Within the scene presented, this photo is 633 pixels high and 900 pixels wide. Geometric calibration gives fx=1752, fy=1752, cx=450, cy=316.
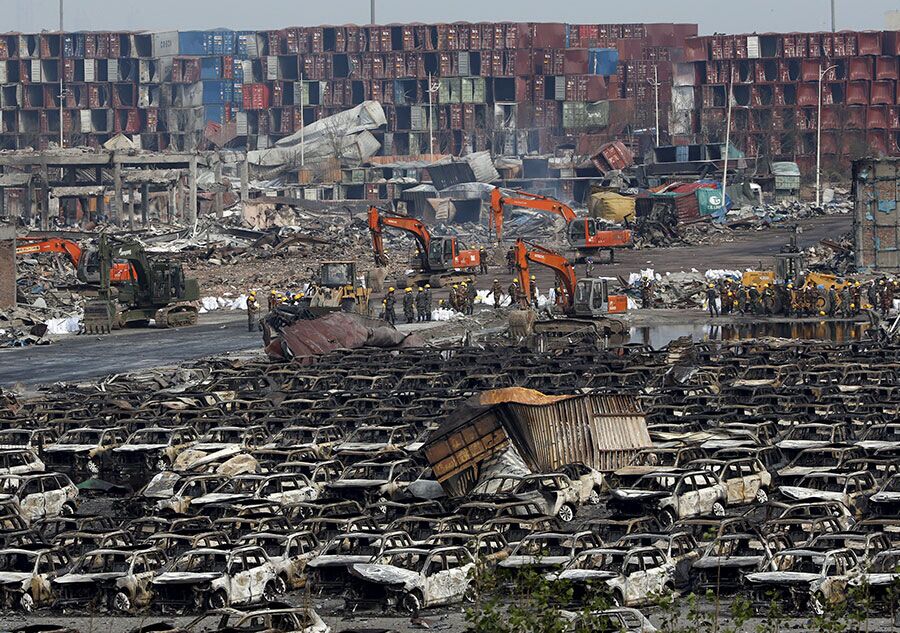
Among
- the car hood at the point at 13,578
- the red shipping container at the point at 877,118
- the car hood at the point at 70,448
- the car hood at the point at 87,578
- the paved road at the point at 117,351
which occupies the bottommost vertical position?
the paved road at the point at 117,351

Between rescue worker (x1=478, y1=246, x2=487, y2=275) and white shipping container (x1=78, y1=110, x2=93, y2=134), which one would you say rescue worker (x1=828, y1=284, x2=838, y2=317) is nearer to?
rescue worker (x1=478, y1=246, x2=487, y2=275)

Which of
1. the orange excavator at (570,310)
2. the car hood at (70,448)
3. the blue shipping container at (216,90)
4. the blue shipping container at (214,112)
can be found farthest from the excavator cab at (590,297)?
the blue shipping container at (216,90)

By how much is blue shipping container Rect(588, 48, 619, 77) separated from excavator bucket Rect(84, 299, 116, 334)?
11331 centimetres

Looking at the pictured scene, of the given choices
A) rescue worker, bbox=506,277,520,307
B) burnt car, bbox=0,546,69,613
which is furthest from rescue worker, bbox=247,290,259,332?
burnt car, bbox=0,546,69,613

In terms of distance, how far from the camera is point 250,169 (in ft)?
522

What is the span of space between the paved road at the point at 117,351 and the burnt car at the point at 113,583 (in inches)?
1063

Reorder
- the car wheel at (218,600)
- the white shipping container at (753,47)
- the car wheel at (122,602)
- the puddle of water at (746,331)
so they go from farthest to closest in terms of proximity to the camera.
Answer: the white shipping container at (753,47)
the puddle of water at (746,331)
the car wheel at (122,602)
the car wheel at (218,600)

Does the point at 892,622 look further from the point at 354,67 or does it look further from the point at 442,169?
the point at 354,67

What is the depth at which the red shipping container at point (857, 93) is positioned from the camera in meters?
153

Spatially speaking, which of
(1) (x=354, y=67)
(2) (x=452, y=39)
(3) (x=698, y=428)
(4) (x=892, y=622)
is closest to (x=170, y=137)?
(1) (x=354, y=67)

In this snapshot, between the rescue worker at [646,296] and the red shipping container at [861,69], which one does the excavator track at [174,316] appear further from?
the red shipping container at [861,69]

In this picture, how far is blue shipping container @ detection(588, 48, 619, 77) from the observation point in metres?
173

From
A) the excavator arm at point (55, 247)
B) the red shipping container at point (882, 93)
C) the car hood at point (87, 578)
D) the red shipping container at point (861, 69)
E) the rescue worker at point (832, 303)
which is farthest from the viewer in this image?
the red shipping container at point (861, 69)

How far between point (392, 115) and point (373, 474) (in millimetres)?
145502
